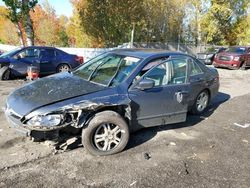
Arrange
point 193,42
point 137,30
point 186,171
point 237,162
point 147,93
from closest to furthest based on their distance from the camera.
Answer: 1. point 186,171
2. point 237,162
3. point 147,93
4. point 137,30
5. point 193,42

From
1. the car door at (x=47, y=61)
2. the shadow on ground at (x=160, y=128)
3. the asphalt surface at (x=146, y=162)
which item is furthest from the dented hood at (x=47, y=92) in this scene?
the car door at (x=47, y=61)

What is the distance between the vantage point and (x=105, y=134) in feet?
14.7

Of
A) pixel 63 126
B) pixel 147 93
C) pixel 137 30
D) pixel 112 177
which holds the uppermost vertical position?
pixel 137 30

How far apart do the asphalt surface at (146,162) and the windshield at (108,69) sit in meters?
1.14

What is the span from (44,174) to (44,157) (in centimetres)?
49

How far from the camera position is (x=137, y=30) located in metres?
25.5

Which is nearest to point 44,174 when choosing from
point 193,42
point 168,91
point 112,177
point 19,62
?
point 112,177

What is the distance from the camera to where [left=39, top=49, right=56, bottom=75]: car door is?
1136 centimetres

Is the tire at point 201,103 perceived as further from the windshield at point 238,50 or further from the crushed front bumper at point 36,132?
the windshield at point 238,50

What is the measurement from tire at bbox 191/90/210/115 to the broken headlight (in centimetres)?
361

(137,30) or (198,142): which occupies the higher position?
(137,30)

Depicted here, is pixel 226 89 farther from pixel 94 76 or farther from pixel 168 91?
pixel 94 76

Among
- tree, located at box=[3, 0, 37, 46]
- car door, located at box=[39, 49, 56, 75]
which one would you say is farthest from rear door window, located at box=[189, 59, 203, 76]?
tree, located at box=[3, 0, 37, 46]

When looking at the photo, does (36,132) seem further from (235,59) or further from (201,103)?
(235,59)
